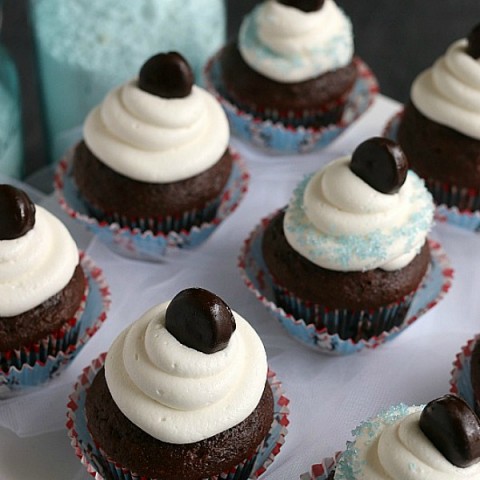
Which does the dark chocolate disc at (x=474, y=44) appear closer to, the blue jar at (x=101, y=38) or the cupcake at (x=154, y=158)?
the cupcake at (x=154, y=158)

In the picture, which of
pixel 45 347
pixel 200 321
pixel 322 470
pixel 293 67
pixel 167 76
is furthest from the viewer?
pixel 293 67

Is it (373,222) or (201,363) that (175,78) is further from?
(201,363)

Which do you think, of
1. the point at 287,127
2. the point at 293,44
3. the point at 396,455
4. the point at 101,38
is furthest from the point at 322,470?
the point at 101,38

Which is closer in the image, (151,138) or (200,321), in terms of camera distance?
(200,321)

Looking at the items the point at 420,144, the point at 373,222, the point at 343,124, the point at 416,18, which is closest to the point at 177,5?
the point at 343,124

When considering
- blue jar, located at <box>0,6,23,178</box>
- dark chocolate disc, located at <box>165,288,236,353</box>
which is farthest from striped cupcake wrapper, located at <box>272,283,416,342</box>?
blue jar, located at <box>0,6,23,178</box>

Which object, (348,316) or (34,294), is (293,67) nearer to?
(348,316)
